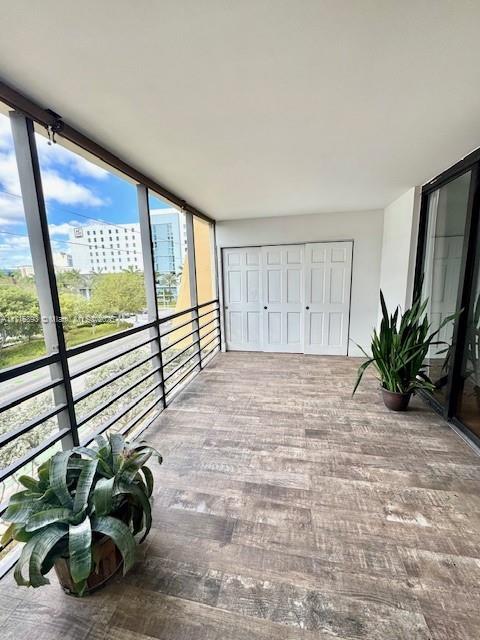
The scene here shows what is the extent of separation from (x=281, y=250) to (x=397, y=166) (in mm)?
2260

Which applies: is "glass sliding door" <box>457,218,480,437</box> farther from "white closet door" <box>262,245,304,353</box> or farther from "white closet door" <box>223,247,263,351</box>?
"white closet door" <box>223,247,263,351</box>

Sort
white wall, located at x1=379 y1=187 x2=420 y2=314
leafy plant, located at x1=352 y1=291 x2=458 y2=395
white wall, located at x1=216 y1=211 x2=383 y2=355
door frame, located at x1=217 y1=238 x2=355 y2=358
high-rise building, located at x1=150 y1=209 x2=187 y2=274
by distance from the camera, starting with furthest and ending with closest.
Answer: high-rise building, located at x1=150 y1=209 x2=187 y2=274 < door frame, located at x1=217 y1=238 x2=355 y2=358 < white wall, located at x1=216 y1=211 x2=383 y2=355 < white wall, located at x1=379 y1=187 x2=420 y2=314 < leafy plant, located at x1=352 y1=291 x2=458 y2=395

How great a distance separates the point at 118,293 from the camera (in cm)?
327

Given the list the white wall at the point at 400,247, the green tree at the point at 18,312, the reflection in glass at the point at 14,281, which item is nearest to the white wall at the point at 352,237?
the white wall at the point at 400,247

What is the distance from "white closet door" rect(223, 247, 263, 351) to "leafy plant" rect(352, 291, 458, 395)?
240 centimetres

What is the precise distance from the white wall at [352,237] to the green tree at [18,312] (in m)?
3.48

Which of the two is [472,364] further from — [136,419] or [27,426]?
[27,426]

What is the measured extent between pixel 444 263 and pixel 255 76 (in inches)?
98.3

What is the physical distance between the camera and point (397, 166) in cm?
244

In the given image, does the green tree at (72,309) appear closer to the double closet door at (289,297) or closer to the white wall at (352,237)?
the double closet door at (289,297)

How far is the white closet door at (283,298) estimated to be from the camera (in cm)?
457

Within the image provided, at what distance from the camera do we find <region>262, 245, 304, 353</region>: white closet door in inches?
180

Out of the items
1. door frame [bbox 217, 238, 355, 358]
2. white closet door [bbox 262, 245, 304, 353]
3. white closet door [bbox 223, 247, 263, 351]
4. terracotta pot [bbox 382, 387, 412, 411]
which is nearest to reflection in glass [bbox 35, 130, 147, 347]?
door frame [bbox 217, 238, 355, 358]

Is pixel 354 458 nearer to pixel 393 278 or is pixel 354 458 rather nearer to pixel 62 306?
pixel 62 306
